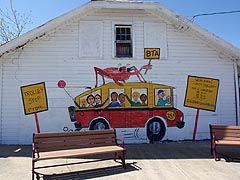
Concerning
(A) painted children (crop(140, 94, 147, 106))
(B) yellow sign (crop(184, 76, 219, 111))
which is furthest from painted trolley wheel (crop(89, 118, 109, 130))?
(B) yellow sign (crop(184, 76, 219, 111))

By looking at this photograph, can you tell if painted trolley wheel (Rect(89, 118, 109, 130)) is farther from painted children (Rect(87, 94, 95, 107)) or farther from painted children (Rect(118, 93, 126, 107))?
painted children (Rect(118, 93, 126, 107))

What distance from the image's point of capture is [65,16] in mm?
9742

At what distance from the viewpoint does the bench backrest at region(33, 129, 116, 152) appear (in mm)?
6128

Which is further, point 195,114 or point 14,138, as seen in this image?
point 195,114

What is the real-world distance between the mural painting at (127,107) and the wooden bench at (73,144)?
313 centimetres

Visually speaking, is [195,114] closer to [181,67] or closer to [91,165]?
[181,67]

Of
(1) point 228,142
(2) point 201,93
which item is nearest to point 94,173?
(1) point 228,142

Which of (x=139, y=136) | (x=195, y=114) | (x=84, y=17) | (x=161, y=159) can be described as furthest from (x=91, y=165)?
(x=84, y=17)

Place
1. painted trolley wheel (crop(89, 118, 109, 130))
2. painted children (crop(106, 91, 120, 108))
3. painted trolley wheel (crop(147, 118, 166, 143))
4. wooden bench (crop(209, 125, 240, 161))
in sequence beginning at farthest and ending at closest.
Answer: painted trolley wheel (crop(147, 118, 166, 143)) < painted children (crop(106, 91, 120, 108)) < painted trolley wheel (crop(89, 118, 109, 130)) < wooden bench (crop(209, 125, 240, 161))

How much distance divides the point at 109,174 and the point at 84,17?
6810mm

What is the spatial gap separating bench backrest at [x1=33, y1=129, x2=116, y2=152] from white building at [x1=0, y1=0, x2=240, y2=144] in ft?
10.9

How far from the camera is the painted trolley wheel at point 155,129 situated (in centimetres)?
1024

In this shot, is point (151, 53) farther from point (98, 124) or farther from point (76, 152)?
point (76, 152)

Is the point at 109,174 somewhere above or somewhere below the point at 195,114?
below
